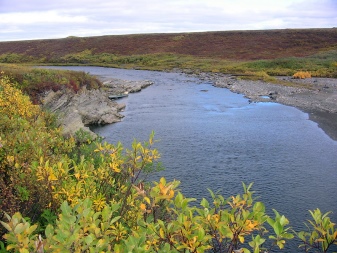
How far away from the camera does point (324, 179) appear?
1759cm

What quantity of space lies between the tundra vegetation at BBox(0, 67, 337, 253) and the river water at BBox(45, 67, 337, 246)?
4469mm

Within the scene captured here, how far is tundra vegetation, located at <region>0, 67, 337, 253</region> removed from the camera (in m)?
3.75

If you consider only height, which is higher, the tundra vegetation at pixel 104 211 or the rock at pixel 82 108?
the tundra vegetation at pixel 104 211

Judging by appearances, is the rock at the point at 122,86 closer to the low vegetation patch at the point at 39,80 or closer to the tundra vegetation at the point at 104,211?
the low vegetation patch at the point at 39,80

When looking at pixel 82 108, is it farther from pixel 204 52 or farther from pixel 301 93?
pixel 204 52

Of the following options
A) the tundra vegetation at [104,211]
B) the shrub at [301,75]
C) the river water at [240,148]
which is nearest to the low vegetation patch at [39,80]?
the river water at [240,148]

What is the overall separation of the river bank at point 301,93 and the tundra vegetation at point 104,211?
2158 cm

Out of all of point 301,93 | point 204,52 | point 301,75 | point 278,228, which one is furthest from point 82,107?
point 204,52

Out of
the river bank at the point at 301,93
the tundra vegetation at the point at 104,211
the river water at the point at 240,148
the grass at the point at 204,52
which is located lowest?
the river water at the point at 240,148

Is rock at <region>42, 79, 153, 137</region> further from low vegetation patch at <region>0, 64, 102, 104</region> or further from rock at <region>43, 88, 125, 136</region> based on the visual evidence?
low vegetation patch at <region>0, 64, 102, 104</region>

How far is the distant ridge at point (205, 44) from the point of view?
8300 cm

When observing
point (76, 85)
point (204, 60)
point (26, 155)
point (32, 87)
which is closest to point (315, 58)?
point (204, 60)

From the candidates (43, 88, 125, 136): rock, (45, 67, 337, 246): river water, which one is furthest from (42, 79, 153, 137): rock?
(45, 67, 337, 246): river water

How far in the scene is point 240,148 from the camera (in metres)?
22.4
